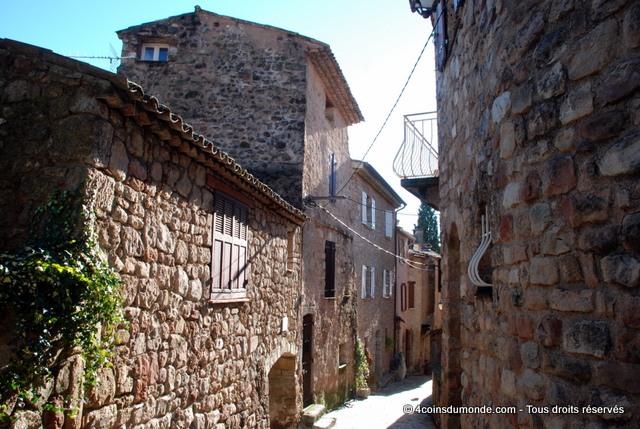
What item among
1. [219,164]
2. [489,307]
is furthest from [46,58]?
[489,307]

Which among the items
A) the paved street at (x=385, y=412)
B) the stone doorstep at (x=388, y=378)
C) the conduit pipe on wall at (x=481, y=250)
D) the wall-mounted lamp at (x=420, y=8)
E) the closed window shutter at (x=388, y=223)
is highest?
Answer: the wall-mounted lamp at (x=420, y=8)

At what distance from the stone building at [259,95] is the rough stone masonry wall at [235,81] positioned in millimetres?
20

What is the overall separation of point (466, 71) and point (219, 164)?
8.37 ft

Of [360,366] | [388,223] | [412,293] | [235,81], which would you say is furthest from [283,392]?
[412,293]

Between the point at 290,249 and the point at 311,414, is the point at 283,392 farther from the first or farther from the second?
the point at 290,249

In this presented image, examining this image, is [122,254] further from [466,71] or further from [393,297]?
[393,297]

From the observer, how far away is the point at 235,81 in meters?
10.0

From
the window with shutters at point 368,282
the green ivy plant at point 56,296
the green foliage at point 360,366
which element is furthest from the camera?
the window with shutters at point 368,282

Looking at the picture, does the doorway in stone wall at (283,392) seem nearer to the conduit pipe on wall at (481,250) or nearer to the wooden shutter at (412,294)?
the conduit pipe on wall at (481,250)

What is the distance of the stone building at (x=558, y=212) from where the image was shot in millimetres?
2092

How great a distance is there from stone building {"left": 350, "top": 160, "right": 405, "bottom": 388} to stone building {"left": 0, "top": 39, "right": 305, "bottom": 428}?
26.3ft

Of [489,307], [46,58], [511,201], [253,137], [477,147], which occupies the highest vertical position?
[253,137]

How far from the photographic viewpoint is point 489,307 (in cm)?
351

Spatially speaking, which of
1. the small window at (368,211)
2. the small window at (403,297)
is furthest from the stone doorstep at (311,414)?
the small window at (403,297)
